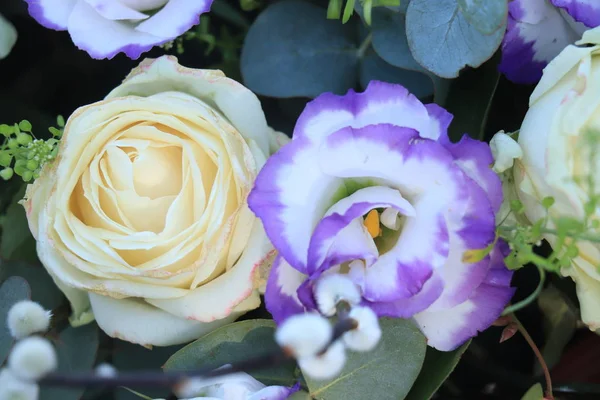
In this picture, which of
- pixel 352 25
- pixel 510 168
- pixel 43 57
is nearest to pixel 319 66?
pixel 352 25

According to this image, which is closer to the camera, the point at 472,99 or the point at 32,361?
the point at 32,361

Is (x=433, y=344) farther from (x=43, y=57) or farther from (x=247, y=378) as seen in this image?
(x=43, y=57)

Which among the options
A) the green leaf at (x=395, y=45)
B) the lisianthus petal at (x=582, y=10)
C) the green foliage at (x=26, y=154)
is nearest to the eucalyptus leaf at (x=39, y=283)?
the green foliage at (x=26, y=154)

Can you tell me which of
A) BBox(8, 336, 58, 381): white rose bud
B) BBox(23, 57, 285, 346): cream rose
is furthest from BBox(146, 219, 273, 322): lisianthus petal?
BBox(8, 336, 58, 381): white rose bud

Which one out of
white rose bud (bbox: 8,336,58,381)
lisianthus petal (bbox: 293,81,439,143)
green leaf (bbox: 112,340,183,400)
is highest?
white rose bud (bbox: 8,336,58,381)

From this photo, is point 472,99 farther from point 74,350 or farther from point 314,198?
point 74,350

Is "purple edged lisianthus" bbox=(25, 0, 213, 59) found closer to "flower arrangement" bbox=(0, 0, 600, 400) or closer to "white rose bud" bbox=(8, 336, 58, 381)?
"flower arrangement" bbox=(0, 0, 600, 400)

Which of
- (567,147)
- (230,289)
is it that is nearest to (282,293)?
(230,289)
